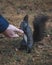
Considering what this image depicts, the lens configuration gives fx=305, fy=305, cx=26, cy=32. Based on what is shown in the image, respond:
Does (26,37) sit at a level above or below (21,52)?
above

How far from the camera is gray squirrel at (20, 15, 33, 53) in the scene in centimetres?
402

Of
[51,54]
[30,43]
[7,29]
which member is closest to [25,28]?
[30,43]

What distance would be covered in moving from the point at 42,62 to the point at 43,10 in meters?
2.49

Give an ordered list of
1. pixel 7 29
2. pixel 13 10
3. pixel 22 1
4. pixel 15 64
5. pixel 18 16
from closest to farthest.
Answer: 1. pixel 7 29
2. pixel 15 64
3. pixel 18 16
4. pixel 13 10
5. pixel 22 1

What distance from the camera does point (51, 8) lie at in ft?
21.0

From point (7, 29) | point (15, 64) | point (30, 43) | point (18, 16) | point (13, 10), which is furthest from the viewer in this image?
point (13, 10)

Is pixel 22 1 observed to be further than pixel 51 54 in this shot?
Yes

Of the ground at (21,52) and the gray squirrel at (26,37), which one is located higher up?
the gray squirrel at (26,37)

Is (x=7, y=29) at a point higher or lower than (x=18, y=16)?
higher

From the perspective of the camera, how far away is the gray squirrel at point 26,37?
13.2ft

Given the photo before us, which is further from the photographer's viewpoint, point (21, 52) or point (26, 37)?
point (21, 52)

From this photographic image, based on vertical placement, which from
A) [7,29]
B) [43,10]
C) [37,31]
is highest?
[7,29]

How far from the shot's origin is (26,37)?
4125mm

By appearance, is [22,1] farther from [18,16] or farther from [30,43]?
[30,43]
